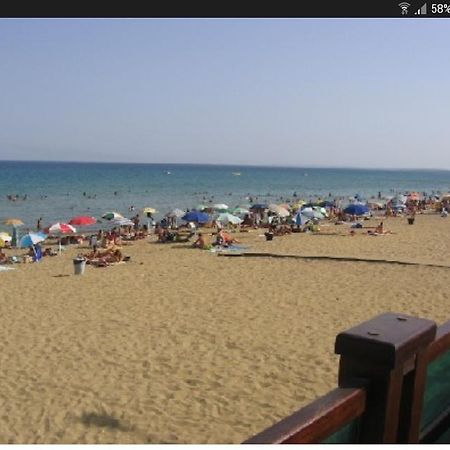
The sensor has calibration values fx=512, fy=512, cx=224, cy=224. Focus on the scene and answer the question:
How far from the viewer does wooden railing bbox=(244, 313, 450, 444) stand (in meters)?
1.20

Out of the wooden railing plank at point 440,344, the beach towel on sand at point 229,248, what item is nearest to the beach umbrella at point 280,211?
the beach towel on sand at point 229,248

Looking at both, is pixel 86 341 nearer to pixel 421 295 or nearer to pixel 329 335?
pixel 329 335

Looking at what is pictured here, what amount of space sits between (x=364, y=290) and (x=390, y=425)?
1130cm

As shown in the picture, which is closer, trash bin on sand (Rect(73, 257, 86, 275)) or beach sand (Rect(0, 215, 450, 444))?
beach sand (Rect(0, 215, 450, 444))

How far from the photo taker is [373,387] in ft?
4.40

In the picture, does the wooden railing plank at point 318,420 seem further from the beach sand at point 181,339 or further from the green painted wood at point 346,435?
the beach sand at point 181,339

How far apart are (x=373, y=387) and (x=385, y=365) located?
0.28 feet

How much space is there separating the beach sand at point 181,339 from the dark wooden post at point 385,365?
4.42 m

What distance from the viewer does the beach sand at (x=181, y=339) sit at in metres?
5.98

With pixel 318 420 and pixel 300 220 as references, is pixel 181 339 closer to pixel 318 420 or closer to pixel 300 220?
pixel 318 420

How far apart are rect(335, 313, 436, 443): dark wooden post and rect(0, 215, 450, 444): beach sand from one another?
4423 mm

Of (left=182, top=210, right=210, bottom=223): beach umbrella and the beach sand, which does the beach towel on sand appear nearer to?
the beach sand

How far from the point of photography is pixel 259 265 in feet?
52.5

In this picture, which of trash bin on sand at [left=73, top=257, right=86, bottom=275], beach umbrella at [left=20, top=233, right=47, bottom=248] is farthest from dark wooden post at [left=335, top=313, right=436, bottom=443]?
beach umbrella at [left=20, top=233, right=47, bottom=248]
